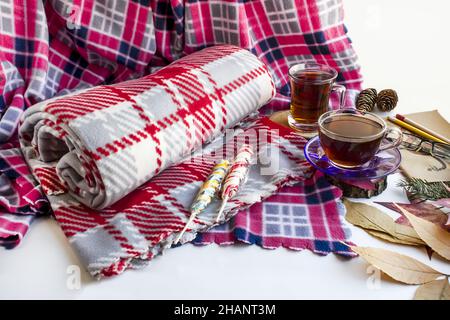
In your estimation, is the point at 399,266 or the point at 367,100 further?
the point at 367,100

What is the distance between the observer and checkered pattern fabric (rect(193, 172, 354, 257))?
1.93 ft

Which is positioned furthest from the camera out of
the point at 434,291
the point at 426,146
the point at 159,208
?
the point at 426,146

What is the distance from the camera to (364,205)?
0.64m

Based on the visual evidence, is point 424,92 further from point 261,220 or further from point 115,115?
point 115,115

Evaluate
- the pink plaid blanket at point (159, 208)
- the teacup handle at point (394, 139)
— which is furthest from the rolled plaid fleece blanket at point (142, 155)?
the teacup handle at point (394, 139)

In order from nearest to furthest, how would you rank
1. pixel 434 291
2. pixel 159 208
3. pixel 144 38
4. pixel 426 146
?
pixel 434 291 < pixel 159 208 < pixel 426 146 < pixel 144 38

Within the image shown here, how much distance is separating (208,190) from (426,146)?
0.32 metres

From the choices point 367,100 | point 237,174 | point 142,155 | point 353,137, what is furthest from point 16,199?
point 367,100

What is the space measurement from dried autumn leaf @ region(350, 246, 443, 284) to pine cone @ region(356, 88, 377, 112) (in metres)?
0.32

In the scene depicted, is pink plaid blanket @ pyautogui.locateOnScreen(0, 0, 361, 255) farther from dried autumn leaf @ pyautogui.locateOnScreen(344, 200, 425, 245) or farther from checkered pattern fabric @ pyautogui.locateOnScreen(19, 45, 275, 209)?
dried autumn leaf @ pyautogui.locateOnScreen(344, 200, 425, 245)

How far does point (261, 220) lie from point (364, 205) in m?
0.13

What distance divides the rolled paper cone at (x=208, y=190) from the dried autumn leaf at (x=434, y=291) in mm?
250

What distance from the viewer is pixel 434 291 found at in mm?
523

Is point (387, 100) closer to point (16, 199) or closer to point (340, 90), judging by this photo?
point (340, 90)
